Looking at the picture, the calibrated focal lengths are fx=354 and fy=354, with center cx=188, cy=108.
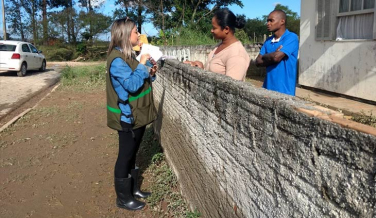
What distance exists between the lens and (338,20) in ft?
25.4

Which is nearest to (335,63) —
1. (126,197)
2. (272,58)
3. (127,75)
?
(272,58)

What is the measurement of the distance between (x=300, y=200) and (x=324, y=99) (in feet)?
21.2

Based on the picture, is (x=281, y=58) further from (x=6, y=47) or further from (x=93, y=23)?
(x=93, y=23)

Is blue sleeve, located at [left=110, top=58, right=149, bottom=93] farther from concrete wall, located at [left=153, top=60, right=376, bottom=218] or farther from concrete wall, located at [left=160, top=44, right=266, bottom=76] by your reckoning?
concrete wall, located at [left=160, top=44, right=266, bottom=76]

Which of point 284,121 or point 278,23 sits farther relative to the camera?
point 278,23

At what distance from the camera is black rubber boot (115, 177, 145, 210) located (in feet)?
A: 11.6

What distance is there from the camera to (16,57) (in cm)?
1593

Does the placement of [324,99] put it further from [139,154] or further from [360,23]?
[139,154]

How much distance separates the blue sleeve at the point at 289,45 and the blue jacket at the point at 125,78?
4.07 feet

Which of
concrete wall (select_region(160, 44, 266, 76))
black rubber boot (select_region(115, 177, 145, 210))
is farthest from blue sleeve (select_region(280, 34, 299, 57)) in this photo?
concrete wall (select_region(160, 44, 266, 76))

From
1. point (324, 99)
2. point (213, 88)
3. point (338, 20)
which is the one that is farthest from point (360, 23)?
point (213, 88)

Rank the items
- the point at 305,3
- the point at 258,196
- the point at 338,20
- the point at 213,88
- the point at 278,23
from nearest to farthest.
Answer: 1. the point at 258,196
2. the point at 213,88
3. the point at 278,23
4. the point at 338,20
5. the point at 305,3

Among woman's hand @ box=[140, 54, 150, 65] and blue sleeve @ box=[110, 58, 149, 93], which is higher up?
woman's hand @ box=[140, 54, 150, 65]

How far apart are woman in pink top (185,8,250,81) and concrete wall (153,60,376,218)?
183mm
